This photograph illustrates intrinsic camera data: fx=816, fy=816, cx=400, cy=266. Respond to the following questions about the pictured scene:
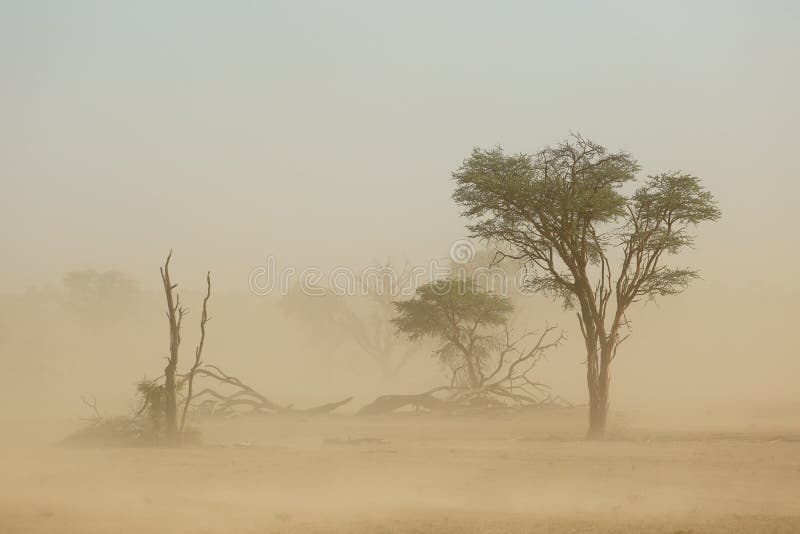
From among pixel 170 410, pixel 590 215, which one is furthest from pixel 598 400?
pixel 170 410

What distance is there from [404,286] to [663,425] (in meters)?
29.8

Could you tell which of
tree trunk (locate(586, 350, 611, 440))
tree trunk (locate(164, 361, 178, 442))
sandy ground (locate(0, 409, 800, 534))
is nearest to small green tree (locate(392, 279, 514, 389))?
sandy ground (locate(0, 409, 800, 534))

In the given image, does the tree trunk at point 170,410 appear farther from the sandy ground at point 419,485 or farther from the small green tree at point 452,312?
the small green tree at point 452,312

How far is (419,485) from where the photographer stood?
582 inches

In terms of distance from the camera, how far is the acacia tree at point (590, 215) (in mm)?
21500

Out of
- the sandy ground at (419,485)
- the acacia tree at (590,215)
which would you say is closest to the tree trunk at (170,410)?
the sandy ground at (419,485)

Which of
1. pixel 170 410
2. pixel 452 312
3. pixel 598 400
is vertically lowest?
pixel 170 410

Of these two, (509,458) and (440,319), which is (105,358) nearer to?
(440,319)

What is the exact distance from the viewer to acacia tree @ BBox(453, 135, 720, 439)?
21500 millimetres

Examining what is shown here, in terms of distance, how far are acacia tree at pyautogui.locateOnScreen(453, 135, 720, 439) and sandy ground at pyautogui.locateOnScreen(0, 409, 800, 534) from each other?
3510 mm

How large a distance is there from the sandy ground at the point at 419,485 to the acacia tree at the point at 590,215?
3510 millimetres

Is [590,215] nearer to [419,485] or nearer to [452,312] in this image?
[419,485]

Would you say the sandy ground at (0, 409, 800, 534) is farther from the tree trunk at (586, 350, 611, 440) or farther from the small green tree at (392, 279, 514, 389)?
the small green tree at (392, 279, 514, 389)

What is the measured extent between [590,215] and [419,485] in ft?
31.8
